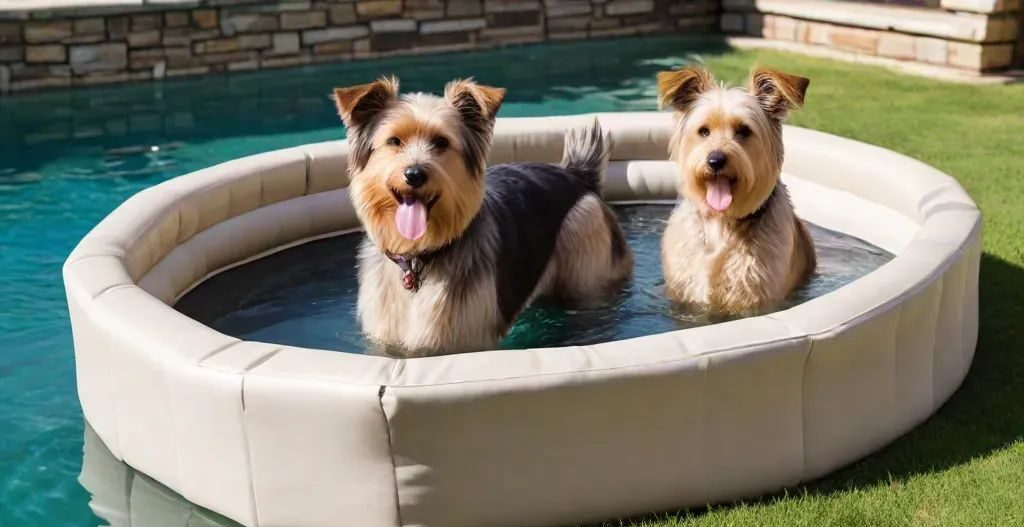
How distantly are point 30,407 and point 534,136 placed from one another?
158 inches

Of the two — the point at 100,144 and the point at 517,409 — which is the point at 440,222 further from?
the point at 100,144

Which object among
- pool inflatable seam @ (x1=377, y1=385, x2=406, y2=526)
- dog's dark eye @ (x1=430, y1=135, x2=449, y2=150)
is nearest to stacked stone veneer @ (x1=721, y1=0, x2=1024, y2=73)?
dog's dark eye @ (x1=430, y1=135, x2=449, y2=150)

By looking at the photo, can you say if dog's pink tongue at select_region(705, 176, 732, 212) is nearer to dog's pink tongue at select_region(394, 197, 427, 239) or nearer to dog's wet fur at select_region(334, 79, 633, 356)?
dog's wet fur at select_region(334, 79, 633, 356)

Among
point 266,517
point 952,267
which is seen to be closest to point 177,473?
point 266,517

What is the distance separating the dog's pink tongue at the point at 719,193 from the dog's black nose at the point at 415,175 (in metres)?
1.62

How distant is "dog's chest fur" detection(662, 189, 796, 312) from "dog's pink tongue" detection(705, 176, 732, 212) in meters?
0.23

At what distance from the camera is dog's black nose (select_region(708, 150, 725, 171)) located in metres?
5.81

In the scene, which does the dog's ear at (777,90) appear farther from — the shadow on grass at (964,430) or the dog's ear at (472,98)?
the shadow on grass at (964,430)

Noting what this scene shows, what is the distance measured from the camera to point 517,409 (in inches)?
172

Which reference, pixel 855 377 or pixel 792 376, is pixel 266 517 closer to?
pixel 792 376

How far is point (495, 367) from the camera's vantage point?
14.5 feet

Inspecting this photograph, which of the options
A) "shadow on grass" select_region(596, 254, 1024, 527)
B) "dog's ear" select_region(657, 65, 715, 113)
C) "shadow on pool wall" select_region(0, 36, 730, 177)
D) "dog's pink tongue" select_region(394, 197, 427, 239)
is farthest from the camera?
"shadow on pool wall" select_region(0, 36, 730, 177)

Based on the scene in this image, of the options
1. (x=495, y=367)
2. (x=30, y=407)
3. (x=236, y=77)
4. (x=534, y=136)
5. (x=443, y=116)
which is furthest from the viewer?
(x=236, y=77)

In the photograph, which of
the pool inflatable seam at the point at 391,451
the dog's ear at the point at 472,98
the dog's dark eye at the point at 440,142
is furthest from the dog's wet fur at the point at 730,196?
the pool inflatable seam at the point at 391,451
